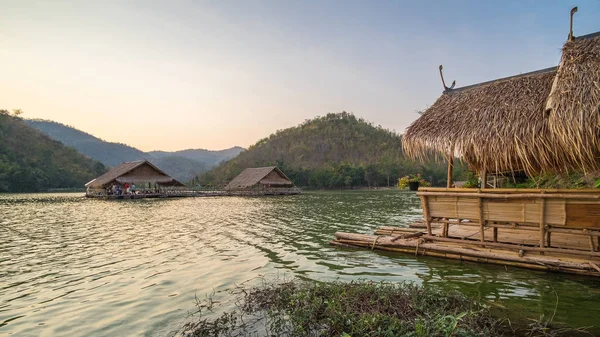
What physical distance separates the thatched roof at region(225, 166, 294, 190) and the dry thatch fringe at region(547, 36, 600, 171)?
116ft

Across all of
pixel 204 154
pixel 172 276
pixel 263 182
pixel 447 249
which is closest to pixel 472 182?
pixel 447 249

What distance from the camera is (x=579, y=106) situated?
4.62 metres

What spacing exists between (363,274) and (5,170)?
5584cm

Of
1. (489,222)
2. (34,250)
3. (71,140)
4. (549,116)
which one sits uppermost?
(71,140)

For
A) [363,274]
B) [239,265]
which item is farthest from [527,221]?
[239,265]

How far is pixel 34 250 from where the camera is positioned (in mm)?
7891

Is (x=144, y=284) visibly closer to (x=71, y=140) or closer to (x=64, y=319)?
(x=64, y=319)

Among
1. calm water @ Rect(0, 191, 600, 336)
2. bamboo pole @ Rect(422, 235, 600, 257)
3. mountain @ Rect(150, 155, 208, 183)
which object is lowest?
calm water @ Rect(0, 191, 600, 336)

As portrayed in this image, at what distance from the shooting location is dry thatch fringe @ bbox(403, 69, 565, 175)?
17.3 feet

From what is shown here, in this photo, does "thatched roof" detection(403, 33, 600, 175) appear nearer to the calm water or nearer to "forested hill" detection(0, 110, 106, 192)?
the calm water

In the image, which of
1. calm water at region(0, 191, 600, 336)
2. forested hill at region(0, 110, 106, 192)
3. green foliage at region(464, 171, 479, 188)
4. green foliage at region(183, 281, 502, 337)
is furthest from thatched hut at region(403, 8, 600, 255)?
forested hill at region(0, 110, 106, 192)

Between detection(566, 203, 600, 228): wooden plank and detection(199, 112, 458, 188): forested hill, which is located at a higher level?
detection(199, 112, 458, 188): forested hill

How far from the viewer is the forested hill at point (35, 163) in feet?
159

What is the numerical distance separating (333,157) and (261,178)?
1422 inches
